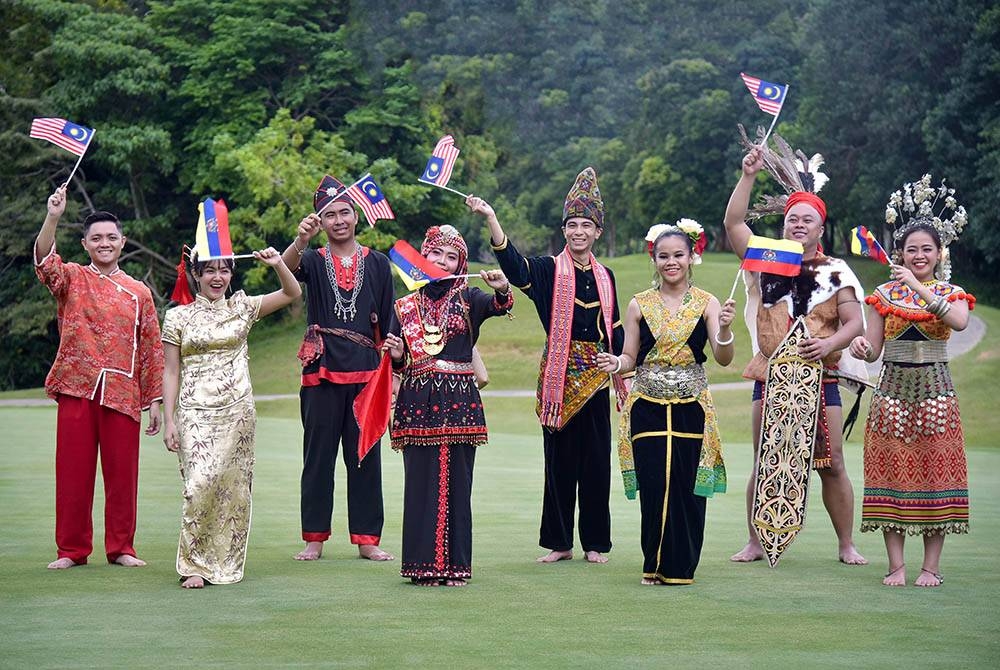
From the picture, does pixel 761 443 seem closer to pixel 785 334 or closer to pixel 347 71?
pixel 785 334

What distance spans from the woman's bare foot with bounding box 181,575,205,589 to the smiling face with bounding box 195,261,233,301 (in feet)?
4.73

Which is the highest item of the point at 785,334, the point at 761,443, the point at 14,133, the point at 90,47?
the point at 90,47

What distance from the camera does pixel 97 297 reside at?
8.38m

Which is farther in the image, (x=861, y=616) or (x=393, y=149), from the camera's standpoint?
(x=393, y=149)

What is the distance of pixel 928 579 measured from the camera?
754 centimetres

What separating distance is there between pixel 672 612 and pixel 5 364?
35.8 metres

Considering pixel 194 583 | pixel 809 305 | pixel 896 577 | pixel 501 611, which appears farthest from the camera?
pixel 809 305

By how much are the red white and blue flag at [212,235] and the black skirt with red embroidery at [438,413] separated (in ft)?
3.97

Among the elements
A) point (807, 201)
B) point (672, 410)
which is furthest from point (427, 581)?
point (807, 201)

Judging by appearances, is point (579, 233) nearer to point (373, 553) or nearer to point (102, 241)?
point (373, 553)

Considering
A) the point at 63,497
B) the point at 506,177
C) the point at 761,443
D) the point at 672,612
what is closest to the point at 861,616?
the point at 672,612

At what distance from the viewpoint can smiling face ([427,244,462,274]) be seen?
7844 mm

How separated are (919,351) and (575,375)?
6.55 feet

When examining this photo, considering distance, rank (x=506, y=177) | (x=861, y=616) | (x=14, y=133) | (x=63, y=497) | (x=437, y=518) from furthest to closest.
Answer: (x=506, y=177) < (x=14, y=133) < (x=63, y=497) < (x=437, y=518) < (x=861, y=616)
